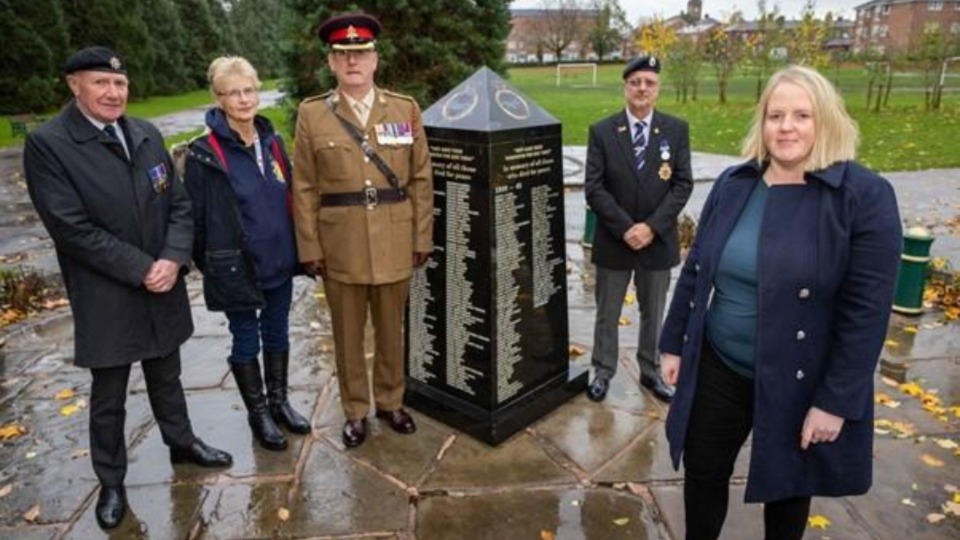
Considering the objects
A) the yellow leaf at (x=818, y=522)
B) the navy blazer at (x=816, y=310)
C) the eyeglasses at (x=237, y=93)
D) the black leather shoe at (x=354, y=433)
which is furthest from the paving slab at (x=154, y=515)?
the yellow leaf at (x=818, y=522)

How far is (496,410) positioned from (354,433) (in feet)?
2.74

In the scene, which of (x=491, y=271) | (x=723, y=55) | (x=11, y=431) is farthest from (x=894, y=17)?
(x=11, y=431)

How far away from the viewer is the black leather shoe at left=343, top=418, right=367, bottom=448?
3.92m

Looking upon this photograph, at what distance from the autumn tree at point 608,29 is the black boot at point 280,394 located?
237ft

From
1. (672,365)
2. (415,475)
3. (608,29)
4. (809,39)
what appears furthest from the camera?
(608,29)

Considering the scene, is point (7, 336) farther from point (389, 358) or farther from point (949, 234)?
point (949, 234)

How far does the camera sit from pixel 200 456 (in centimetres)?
370

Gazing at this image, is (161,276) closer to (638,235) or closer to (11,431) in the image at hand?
(11,431)

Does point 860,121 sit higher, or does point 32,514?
point 860,121

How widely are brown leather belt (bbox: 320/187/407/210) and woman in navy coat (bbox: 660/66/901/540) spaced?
Answer: 165 centimetres

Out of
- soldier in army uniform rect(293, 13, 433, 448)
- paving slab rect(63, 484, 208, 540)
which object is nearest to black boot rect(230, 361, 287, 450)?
paving slab rect(63, 484, 208, 540)

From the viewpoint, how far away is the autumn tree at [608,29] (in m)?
70.6

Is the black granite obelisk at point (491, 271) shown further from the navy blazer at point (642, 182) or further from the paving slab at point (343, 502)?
the paving slab at point (343, 502)

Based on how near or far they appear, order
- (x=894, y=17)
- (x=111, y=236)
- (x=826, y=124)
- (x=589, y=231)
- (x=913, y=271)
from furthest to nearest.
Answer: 1. (x=894, y=17)
2. (x=589, y=231)
3. (x=913, y=271)
4. (x=111, y=236)
5. (x=826, y=124)
